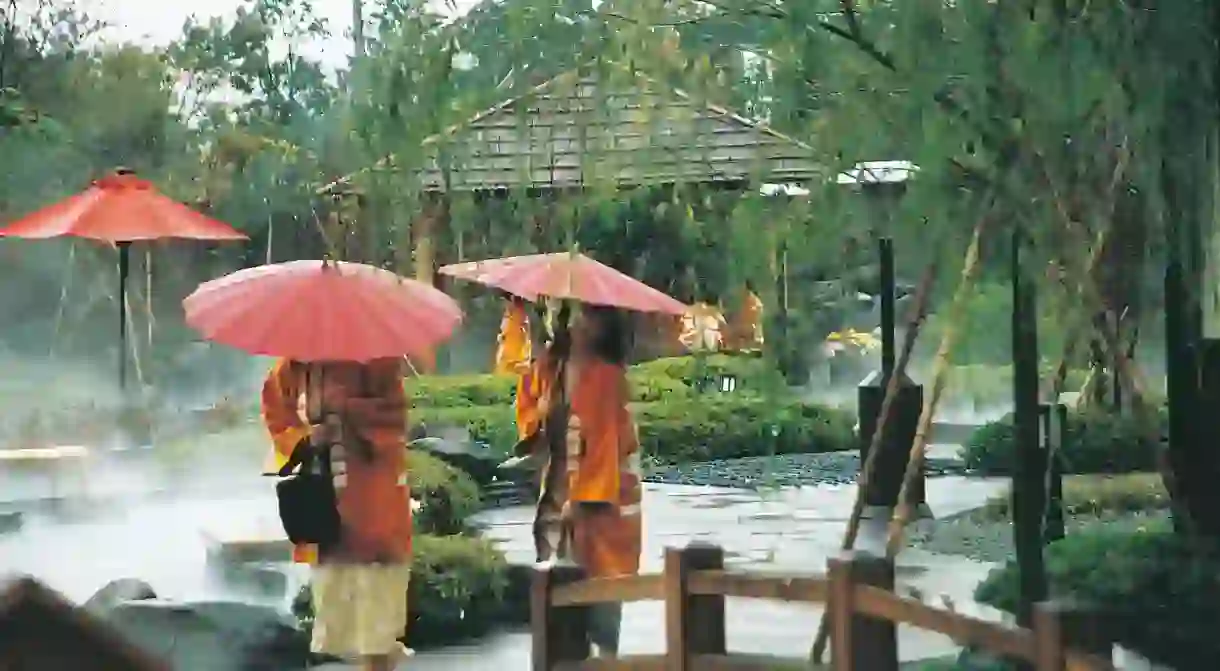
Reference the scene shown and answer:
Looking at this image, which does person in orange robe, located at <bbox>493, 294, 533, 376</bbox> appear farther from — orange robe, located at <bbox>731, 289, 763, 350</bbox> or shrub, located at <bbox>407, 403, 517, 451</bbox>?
shrub, located at <bbox>407, 403, 517, 451</bbox>

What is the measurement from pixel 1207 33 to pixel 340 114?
241cm

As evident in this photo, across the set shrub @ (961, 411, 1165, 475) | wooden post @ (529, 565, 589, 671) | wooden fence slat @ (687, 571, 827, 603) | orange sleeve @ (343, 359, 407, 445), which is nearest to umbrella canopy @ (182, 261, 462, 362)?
orange sleeve @ (343, 359, 407, 445)

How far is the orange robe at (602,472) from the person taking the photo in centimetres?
609

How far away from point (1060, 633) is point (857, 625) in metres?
0.84

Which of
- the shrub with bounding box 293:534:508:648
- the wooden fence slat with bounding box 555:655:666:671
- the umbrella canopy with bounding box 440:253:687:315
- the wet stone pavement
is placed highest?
the umbrella canopy with bounding box 440:253:687:315

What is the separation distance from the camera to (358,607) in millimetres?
5848

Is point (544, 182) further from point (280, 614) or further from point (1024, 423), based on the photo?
point (280, 614)

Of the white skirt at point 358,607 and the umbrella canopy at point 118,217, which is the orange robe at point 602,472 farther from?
the umbrella canopy at point 118,217

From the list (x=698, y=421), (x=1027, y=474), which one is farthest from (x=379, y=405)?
(x=698, y=421)

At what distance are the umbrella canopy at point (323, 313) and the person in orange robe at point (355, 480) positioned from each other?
21 cm

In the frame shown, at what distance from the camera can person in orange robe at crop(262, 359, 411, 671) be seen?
567 centimetres

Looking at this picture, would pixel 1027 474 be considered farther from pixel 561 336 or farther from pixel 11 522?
pixel 11 522

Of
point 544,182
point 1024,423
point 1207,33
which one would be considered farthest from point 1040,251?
point 544,182

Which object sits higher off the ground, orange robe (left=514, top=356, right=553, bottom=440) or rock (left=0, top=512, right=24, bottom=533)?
orange robe (left=514, top=356, right=553, bottom=440)
